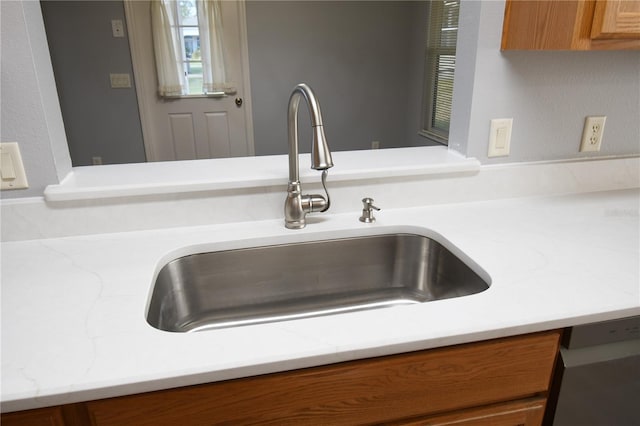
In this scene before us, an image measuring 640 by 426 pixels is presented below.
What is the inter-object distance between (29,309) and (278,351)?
1.59 feet

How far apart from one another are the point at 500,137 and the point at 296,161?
65 cm

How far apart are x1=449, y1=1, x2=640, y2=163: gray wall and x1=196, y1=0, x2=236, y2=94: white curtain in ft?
8.91

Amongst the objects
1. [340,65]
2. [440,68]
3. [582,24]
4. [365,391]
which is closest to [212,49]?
[340,65]

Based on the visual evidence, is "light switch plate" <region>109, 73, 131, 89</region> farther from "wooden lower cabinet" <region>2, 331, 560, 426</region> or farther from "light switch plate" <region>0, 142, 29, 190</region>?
"wooden lower cabinet" <region>2, 331, 560, 426</region>

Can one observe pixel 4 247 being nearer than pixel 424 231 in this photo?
Yes

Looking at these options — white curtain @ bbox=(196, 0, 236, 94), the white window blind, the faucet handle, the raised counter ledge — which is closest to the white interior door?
white curtain @ bbox=(196, 0, 236, 94)

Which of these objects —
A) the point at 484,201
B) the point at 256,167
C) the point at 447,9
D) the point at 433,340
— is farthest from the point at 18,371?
the point at 447,9

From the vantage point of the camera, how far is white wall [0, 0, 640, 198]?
1.02m

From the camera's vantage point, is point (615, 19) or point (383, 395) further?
point (615, 19)

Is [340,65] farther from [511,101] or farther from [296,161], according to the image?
[296,161]

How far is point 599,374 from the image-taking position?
861 millimetres

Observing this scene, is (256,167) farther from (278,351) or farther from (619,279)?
(619,279)

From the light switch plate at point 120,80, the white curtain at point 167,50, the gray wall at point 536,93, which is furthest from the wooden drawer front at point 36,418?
the light switch plate at point 120,80

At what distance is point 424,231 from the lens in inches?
45.9
